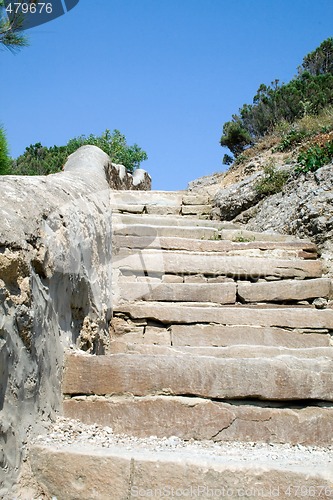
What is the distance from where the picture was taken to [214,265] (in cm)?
373

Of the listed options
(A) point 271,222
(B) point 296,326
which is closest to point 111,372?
(B) point 296,326

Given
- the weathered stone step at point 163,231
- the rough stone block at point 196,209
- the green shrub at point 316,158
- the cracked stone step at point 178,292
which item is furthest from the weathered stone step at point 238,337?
the rough stone block at point 196,209

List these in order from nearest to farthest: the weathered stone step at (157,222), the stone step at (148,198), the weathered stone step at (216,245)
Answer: the weathered stone step at (216,245) → the weathered stone step at (157,222) → the stone step at (148,198)

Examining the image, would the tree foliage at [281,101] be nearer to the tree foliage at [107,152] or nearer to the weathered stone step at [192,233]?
the tree foliage at [107,152]

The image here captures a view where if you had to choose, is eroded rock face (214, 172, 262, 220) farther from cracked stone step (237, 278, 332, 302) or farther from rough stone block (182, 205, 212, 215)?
cracked stone step (237, 278, 332, 302)

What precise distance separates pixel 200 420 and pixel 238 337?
1083 millimetres

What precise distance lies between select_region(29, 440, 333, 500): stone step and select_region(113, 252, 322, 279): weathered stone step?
7.08 feet

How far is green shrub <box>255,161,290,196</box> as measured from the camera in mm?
5844

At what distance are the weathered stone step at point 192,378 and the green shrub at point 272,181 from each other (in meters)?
4.03

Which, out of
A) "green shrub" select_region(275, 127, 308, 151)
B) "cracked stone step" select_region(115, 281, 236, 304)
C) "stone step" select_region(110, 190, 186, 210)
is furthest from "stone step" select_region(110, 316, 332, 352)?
"green shrub" select_region(275, 127, 308, 151)

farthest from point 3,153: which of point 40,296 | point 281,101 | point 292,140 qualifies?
point 281,101

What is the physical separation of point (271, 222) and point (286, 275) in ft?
5.14

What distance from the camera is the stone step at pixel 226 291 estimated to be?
3.36 metres

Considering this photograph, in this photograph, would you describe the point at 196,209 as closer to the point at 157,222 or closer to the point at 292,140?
the point at 157,222
